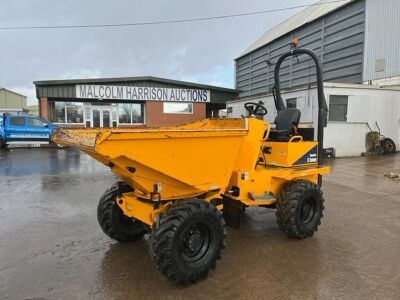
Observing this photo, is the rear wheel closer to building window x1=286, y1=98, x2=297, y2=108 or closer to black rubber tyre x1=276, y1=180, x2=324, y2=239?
building window x1=286, y1=98, x2=297, y2=108

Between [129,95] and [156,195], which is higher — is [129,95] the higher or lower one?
the higher one

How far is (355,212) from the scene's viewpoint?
234 inches

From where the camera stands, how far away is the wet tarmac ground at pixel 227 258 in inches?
128

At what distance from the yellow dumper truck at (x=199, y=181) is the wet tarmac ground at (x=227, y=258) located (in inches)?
11.3

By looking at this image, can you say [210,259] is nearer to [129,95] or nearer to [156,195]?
[156,195]

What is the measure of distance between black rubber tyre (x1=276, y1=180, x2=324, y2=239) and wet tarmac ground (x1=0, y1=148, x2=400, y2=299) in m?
0.16

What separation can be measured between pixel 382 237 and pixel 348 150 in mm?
9884

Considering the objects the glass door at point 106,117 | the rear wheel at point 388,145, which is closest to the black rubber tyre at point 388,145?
the rear wheel at point 388,145

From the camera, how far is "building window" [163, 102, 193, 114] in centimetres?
2344

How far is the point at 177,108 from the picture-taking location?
77.7 feet

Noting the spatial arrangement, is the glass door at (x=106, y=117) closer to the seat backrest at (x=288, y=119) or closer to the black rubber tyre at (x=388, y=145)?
the black rubber tyre at (x=388, y=145)

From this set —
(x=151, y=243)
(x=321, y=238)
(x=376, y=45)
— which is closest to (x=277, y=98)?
(x=321, y=238)

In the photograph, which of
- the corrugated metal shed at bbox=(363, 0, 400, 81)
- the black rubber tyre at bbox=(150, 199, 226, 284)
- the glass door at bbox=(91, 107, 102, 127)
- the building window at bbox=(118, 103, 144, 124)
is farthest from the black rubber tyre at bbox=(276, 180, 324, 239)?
the glass door at bbox=(91, 107, 102, 127)

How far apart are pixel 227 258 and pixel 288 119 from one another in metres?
2.08
